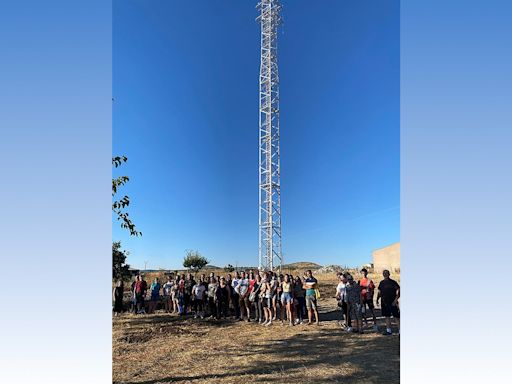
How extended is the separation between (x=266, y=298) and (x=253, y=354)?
298 cm

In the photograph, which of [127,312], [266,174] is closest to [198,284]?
[127,312]

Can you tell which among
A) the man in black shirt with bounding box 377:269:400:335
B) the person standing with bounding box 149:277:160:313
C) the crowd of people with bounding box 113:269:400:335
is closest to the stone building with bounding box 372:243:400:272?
the crowd of people with bounding box 113:269:400:335

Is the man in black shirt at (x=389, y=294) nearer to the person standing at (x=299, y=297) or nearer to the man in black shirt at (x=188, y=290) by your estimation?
the person standing at (x=299, y=297)

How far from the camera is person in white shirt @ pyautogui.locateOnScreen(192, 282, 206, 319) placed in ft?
36.5

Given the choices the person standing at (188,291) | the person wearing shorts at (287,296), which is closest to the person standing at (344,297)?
the person wearing shorts at (287,296)

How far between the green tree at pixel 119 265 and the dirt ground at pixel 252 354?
1.74m

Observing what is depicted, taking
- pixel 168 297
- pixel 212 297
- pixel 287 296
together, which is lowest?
pixel 168 297

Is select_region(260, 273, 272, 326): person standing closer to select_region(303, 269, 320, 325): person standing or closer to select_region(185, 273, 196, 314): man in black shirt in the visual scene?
select_region(303, 269, 320, 325): person standing

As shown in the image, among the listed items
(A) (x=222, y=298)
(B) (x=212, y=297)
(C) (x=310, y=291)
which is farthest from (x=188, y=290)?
(C) (x=310, y=291)

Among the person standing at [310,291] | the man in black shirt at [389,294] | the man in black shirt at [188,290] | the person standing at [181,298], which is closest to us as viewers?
the man in black shirt at [389,294]

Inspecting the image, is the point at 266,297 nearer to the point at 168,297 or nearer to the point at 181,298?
the point at 181,298

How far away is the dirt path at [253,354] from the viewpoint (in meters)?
5.71

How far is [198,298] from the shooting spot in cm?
1113

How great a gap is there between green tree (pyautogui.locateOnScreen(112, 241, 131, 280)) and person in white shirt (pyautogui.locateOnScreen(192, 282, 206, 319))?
6.92 feet
